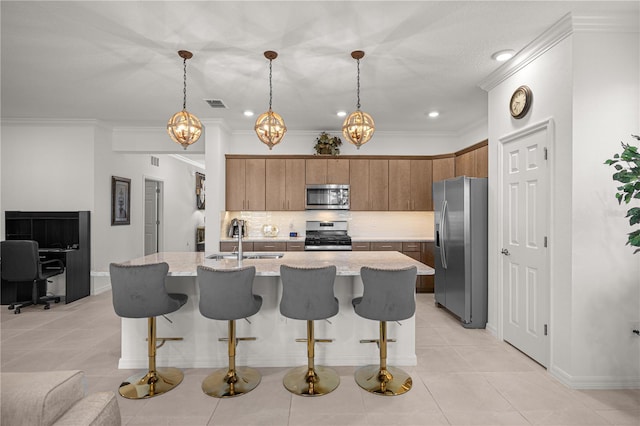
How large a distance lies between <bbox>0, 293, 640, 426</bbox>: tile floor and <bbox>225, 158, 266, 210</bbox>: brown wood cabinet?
8.95 ft

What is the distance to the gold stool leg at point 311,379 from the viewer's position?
256 cm

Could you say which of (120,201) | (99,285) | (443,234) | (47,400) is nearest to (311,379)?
(47,400)

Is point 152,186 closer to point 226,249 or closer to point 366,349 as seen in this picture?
point 226,249

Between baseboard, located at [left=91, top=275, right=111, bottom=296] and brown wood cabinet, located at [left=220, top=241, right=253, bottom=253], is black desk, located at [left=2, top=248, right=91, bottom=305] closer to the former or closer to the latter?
baseboard, located at [left=91, top=275, right=111, bottom=296]

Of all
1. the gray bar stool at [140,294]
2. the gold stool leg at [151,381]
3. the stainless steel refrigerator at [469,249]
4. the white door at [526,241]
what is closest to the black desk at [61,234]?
the gold stool leg at [151,381]

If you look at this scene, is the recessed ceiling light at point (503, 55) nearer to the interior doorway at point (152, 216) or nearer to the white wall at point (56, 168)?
the white wall at point (56, 168)

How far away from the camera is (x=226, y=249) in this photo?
546 cm

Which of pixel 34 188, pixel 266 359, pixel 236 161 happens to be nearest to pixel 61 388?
pixel 266 359

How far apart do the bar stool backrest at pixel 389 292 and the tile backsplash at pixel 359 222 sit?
3.63 metres

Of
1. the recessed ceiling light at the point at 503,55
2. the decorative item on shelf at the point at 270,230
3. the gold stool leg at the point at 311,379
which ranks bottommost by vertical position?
the gold stool leg at the point at 311,379

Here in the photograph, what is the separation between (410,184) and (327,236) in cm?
165

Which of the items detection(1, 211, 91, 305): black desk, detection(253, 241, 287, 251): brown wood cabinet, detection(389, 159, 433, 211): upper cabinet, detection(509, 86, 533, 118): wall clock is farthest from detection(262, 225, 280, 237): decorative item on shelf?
detection(509, 86, 533, 118): wall clock

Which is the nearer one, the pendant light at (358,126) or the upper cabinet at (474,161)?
the pendant light at (358,126)

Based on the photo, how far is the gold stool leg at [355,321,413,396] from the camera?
8.42 ft
